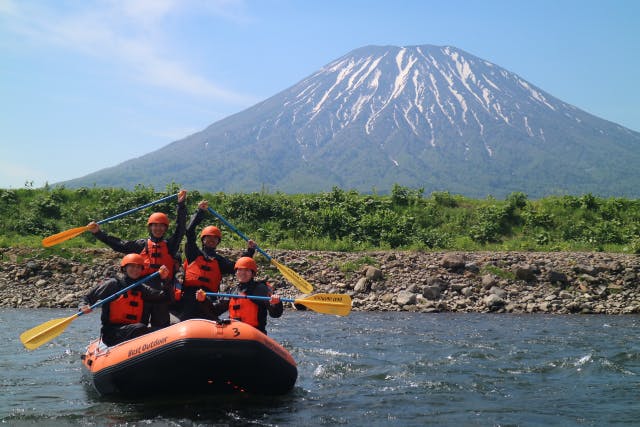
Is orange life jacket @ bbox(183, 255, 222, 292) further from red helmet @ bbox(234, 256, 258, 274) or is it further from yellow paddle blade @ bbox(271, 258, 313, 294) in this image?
yellow paddle blade @ bbox(271, 258, 313, 294)

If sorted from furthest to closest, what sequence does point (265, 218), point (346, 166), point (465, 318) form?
point (346, 166) → point (265, 218) → point (465, 318)

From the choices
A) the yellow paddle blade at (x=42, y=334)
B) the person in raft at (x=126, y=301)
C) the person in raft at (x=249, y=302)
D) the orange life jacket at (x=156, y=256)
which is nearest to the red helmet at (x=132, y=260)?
the person in raft at (x=126, y=301)

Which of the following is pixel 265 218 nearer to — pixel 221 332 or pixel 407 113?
pixel 221 332

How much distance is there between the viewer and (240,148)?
14912 cm

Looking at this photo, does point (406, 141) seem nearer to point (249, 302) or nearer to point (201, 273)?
point (201, 273)

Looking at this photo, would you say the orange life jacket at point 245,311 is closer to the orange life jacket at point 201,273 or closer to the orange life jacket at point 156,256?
the orange life jacket at point 201,273

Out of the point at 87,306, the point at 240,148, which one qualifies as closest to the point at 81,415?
the point at 87,306

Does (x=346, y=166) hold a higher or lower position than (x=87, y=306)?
higher

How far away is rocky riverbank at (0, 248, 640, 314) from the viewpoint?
15.7 meters

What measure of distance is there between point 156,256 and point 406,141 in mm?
139423

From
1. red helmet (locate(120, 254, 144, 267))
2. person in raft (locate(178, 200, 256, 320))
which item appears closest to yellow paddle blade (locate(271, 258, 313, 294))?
person in raft (locate(178, 200, 256, 320))

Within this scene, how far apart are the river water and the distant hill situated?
94399 mm

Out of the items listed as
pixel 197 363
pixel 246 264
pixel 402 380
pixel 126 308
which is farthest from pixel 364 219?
pixel 197 363

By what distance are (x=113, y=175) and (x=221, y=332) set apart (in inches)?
5362
